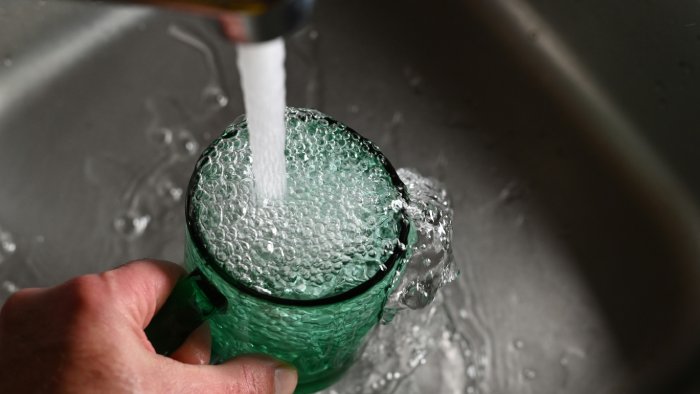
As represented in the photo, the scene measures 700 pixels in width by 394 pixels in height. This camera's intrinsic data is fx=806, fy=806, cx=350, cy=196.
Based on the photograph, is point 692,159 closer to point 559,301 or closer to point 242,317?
point 559,301

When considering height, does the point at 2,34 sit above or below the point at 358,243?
below

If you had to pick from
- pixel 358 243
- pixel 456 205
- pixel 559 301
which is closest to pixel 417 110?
pixel 456 205

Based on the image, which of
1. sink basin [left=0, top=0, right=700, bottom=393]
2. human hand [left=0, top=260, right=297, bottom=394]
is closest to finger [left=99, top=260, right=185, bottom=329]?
human hand [left=0, top=260, right=297, bottom=394]

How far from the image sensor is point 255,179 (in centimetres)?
45

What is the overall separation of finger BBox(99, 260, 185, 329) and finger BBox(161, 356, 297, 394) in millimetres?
36

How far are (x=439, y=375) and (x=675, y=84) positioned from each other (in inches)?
12.2

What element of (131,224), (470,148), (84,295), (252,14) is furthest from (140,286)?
(470,148)

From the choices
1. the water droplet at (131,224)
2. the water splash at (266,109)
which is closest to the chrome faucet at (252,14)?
the water splash at (266,109)

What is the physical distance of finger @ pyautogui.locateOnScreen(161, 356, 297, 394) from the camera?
395mm

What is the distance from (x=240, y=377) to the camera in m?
0.42

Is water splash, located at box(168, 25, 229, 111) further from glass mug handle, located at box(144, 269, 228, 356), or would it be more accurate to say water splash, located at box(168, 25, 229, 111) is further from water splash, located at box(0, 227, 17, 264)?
glass mug handle, located at box(144, 269, 228, 356)

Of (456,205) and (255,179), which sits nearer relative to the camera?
(255,179)

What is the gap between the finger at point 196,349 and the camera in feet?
1.40

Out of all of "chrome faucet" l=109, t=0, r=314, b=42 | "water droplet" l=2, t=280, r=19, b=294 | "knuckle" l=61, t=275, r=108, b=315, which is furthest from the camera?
"water droplet" l=2, t=280, r=19, b=294
